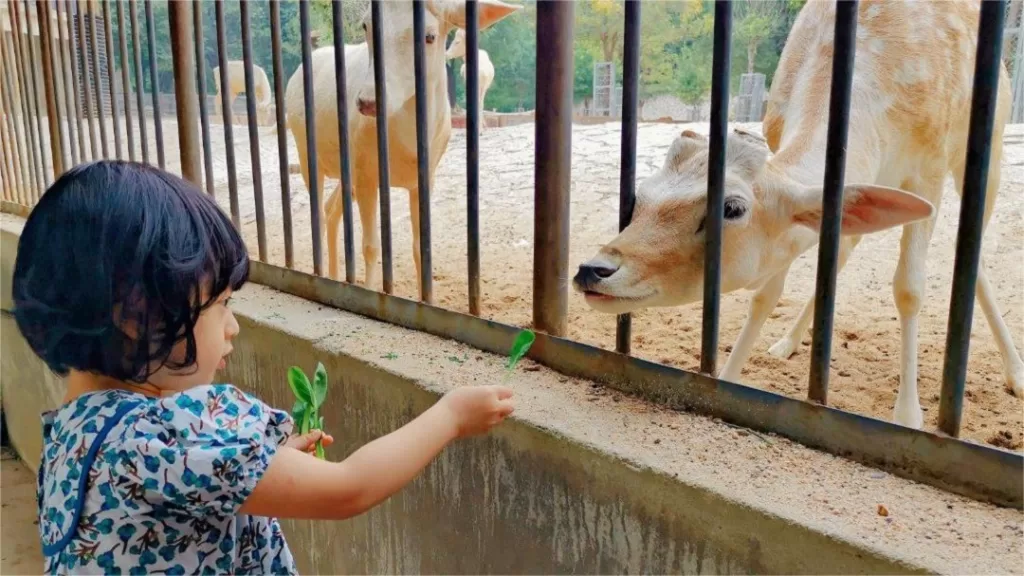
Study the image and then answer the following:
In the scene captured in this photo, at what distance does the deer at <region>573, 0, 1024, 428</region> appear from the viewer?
85.7 inches

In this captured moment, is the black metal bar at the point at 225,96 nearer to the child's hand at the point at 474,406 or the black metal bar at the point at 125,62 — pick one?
the black metal bar at the point at 125,62

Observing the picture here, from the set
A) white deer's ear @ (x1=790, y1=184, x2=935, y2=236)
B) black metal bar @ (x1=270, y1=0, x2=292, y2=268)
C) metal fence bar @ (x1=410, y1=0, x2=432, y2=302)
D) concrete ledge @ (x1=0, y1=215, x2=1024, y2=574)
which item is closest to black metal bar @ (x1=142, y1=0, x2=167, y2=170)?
black metal bar @ (x1=270, y1=0, x2=292, y2=268)

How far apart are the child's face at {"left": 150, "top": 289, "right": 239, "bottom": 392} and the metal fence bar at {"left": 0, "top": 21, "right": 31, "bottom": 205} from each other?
5357 millimetres

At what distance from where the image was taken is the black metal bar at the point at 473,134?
7.41 ft

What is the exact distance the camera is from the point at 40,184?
5691 millimetres

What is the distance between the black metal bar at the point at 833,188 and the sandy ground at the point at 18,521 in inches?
161

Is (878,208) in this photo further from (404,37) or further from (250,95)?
(404,37)

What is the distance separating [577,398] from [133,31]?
3194 mm

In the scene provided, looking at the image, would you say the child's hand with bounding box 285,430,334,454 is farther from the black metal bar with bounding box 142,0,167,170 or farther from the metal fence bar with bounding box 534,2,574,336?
the black metal bar with bounding box 142,0,167,170

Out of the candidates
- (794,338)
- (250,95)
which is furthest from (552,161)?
(794,338)

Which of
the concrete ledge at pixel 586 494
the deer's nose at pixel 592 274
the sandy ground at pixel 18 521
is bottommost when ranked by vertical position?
the sandy ground at pixel 18 521

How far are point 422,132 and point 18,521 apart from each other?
150 inches

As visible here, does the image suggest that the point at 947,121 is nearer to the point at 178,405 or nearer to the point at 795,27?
the point at 795,27

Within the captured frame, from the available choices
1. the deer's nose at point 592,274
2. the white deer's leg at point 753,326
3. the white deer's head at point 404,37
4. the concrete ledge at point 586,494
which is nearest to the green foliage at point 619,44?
the white deer's head at point 404,37
